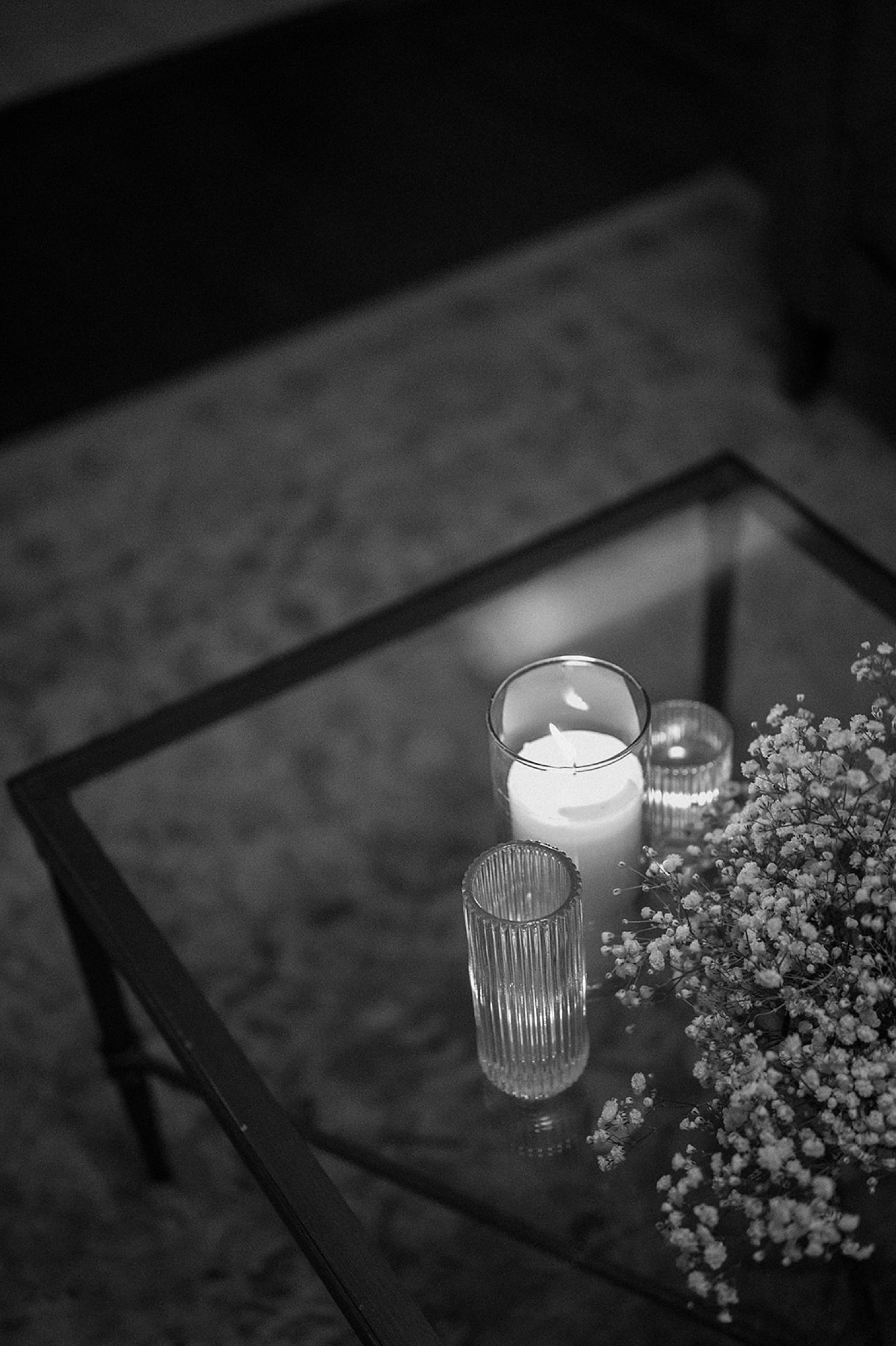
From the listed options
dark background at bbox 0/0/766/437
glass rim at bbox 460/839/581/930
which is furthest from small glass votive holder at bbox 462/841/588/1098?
dark background at bbox 0/0/766/437

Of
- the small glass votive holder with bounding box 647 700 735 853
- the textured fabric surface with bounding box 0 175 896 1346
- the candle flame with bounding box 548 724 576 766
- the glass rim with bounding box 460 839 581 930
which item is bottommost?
the textured fabric surface with bounding box 0 175 896 1346

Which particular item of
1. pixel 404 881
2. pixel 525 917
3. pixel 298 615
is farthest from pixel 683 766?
pixel 298 615

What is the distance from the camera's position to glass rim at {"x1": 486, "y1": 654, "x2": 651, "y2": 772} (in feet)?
3.26

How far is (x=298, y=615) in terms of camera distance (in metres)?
1.87

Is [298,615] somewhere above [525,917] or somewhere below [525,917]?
below

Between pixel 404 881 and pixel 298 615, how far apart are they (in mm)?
468

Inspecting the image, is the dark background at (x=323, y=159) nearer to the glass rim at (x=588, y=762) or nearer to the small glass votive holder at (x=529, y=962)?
the glass rim at (x=588, y=762)

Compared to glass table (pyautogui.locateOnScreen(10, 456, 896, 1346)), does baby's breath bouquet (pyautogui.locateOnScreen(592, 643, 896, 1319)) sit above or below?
above

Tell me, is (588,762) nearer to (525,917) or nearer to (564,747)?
(564,747)

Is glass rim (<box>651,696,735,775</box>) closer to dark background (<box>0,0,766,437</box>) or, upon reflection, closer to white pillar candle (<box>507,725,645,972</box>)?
white pillar candle (<box>507,725,645,972</box>)

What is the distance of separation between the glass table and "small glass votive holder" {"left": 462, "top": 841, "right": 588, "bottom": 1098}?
0.03 m

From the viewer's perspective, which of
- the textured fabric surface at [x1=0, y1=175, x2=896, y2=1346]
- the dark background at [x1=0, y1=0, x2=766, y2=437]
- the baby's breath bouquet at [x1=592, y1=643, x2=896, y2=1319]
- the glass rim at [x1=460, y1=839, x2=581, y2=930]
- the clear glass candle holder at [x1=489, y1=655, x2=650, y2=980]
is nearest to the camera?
the baby's breath bouquet at [x1=592, y1=643, x2=896, y2=1319]

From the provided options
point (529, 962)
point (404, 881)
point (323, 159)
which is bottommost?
point (404, 881)

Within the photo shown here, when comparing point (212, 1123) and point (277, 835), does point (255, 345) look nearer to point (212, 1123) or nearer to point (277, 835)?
point (277, 835)
